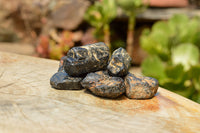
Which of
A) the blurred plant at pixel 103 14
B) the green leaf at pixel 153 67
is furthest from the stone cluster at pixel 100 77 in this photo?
the blurred plant at pixel 103 14

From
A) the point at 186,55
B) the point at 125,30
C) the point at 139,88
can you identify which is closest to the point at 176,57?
the point at 186,55

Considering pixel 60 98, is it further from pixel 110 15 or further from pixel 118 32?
pixel 118 32

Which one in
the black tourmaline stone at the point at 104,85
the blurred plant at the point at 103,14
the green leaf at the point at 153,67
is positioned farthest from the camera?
the blurred plant at the point at 103,14

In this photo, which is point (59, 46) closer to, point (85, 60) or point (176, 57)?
point (176, 57)

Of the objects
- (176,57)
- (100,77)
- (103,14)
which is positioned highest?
(103,14)

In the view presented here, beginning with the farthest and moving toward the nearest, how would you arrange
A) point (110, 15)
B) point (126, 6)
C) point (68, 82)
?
point (110, 15), point (126, 6), point (68, 82)

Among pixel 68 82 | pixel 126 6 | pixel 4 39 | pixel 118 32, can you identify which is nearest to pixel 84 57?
pixel 68 82

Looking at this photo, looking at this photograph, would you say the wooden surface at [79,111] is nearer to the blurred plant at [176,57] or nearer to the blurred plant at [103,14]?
the blurred plant at [176,57]
